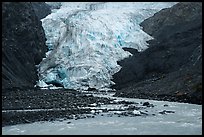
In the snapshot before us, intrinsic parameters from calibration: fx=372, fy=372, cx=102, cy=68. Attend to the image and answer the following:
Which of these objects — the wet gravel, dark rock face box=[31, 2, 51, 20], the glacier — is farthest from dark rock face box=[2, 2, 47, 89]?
the wet gravel

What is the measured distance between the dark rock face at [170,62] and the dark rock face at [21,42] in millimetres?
11567

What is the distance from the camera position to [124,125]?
18.4 meters

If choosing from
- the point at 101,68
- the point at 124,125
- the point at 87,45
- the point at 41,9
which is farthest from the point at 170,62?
the point at 41,9

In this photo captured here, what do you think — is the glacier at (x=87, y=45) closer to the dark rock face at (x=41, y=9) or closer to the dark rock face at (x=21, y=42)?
the dark rock face at (x=21, y=42)

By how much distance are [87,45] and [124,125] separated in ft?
110

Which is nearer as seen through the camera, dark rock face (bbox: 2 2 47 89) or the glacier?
dark rock face (bbox: 2 2 47 89)

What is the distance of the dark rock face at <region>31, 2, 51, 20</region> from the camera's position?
66.9 m

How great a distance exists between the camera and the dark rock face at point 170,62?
32406mm

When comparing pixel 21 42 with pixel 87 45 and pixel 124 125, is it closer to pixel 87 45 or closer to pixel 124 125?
pixel 87 45

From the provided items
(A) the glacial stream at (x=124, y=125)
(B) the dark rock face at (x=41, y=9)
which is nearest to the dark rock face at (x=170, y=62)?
(A) the glacial stream at (x=124, y=125)

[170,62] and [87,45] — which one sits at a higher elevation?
[87,45]

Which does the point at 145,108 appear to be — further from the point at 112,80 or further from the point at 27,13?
the point at 27,13

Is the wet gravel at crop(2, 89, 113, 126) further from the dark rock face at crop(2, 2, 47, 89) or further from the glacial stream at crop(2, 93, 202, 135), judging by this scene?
the dark rock face at crop(2, 2, 47, 89)

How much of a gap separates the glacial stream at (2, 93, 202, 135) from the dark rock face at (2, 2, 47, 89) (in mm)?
22686
